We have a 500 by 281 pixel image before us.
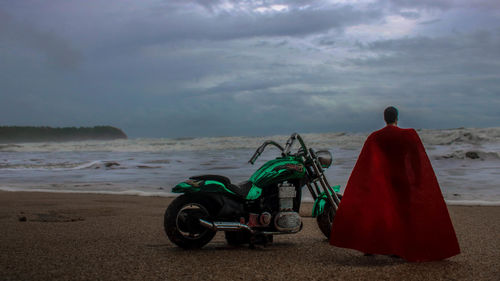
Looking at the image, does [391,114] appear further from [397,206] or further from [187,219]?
[187,219]

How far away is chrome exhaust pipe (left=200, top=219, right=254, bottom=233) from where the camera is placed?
4.86 m

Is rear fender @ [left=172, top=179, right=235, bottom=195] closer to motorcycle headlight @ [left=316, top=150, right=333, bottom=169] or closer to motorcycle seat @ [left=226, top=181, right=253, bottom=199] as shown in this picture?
motorcycle seat @ [left=226, top=181, right=253, bottom=199]

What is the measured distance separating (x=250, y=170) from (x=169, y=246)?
31.4 ft

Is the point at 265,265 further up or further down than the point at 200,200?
further down

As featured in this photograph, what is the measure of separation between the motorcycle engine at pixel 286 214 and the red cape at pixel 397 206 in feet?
2.34

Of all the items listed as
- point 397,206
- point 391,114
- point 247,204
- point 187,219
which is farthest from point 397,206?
point 187,219

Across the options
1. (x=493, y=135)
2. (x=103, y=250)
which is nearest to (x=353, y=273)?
(x=103, y=250)

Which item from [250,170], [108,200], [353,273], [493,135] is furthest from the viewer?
[493,135]

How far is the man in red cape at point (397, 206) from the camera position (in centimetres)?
426

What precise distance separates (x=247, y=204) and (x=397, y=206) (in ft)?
5.13

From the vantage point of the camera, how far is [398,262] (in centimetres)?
442

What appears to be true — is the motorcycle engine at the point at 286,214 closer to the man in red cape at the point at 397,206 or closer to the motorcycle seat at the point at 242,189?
the motorcycle seat at the point at 242,189

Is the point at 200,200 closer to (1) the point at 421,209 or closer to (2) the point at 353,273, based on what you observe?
(2) the point at 353,273

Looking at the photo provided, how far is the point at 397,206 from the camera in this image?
4340 mm
